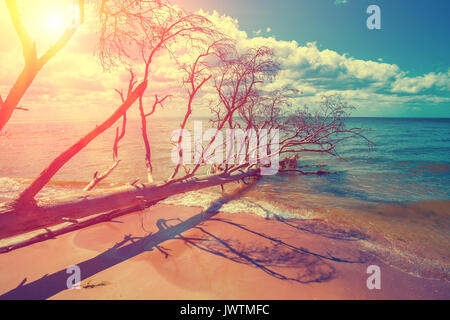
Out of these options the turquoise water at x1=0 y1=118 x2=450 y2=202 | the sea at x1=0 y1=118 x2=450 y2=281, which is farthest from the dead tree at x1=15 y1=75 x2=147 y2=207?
the turquoise water at x1=0 y1=118 x2=450 y2=202

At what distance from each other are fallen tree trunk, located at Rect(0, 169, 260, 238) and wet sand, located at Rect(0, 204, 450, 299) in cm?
94

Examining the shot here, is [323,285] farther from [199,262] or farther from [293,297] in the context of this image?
[199,262]

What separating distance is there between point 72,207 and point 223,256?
326 cm

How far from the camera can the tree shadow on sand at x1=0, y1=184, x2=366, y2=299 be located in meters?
3.76

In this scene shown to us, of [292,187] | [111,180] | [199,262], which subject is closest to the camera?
[199,262]

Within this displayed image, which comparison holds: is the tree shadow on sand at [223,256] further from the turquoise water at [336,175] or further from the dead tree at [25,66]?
the turquoise water at [336,175]

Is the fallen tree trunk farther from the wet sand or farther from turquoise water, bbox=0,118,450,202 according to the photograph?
turquoise water, bbox=0,118,450,202

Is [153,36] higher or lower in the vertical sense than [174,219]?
higher

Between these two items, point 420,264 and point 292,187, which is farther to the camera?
point 292,187

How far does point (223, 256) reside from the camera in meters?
4.75

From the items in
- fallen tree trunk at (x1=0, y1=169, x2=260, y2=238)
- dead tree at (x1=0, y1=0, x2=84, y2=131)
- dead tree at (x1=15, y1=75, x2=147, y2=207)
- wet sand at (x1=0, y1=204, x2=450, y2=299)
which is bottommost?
wet sand at (x1=0, y1=204, x2=450, y2=299)

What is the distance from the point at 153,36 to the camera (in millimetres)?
5668

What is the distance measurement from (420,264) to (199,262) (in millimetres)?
4853
